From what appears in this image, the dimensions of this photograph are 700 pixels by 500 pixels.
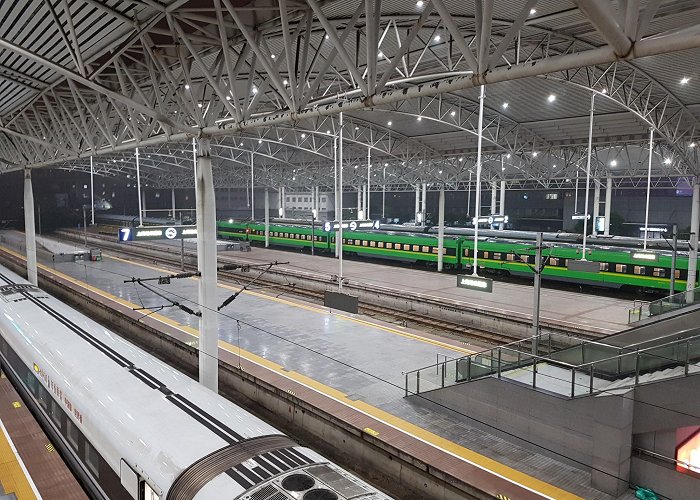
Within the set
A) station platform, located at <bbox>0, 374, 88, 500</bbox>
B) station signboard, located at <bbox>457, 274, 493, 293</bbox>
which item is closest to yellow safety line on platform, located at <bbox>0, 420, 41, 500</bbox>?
station platform, located at <bbox>0, 374, 88, 500</bbox>

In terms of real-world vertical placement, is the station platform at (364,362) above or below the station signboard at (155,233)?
below

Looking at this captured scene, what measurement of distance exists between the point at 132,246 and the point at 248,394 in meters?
40.6

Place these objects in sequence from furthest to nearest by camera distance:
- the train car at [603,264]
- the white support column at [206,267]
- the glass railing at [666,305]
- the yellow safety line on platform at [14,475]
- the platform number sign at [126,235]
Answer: the train car at [603,264], the glass railing at [666,305], the platform number sign at [126,235], the white support column at [206,267], the yellow safety line on platform at [14,475]

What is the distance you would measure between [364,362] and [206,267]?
17.1 ft

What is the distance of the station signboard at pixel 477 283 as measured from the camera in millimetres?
12672

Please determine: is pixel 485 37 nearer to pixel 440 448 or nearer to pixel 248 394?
pixel 440 448

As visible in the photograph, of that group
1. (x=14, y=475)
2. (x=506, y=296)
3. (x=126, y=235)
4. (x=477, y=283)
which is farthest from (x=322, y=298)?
(x=14, y=475)

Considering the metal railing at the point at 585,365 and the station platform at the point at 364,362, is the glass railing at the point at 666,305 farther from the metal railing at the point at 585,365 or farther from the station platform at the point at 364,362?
the metal railing at the point at 585,365

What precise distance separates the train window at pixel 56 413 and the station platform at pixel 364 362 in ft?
8.85

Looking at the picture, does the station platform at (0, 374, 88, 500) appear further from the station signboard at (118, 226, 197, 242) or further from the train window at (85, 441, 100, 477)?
the station signboard at (118, 226, 197, 242)

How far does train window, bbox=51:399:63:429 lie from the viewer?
871 centimetres

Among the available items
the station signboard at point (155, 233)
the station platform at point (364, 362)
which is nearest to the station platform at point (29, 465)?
the station platform at point (364, 362)

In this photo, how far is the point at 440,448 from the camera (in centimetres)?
945

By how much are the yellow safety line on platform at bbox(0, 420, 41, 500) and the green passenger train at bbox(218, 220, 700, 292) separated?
12.7 metres
